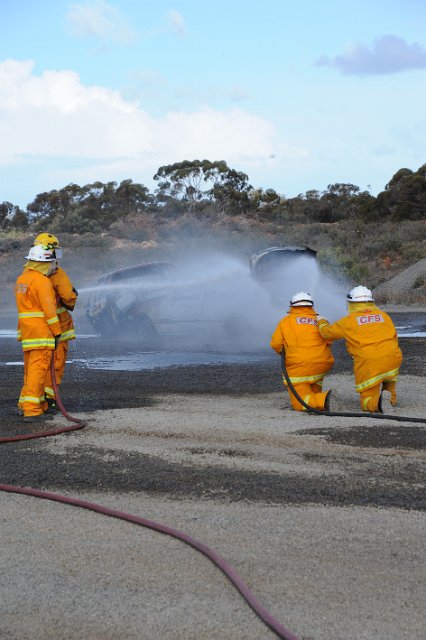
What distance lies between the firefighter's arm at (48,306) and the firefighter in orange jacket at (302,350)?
2.34m

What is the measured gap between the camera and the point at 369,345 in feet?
29.1

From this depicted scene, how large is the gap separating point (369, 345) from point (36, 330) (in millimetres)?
3443

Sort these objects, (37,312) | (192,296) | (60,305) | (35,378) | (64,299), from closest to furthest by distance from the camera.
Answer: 1. (35,378)
2. (37,312)
3. (64,299)
4. (60,305)
5. (192,296)

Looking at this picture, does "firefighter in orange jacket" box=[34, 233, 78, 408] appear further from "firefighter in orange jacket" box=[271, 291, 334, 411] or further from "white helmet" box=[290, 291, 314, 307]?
"white helmet" box=[290, 291, 314, 307]

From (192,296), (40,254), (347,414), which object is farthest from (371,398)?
(192,296)

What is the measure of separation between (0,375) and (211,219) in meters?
47.7

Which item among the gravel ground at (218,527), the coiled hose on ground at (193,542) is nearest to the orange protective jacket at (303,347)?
the gravel ground at (218,527)

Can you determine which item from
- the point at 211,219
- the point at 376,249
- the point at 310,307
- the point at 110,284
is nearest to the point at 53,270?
Answer: the point at 310,307

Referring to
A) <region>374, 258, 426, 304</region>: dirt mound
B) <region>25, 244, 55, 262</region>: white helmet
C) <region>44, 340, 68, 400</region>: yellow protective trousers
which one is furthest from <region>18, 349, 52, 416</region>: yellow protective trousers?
<region>374, 258, 426, 304</region>: dirt mound

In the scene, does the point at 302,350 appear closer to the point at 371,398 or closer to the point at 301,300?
the point at 301,300

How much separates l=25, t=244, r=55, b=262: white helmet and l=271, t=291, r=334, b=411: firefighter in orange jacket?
256 cm

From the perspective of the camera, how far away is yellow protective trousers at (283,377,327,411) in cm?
891

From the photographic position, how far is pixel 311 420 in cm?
846

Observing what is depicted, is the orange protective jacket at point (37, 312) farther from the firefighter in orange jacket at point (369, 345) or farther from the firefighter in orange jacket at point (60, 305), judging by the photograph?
the firefighter in orange jacket at point (369, 345)
